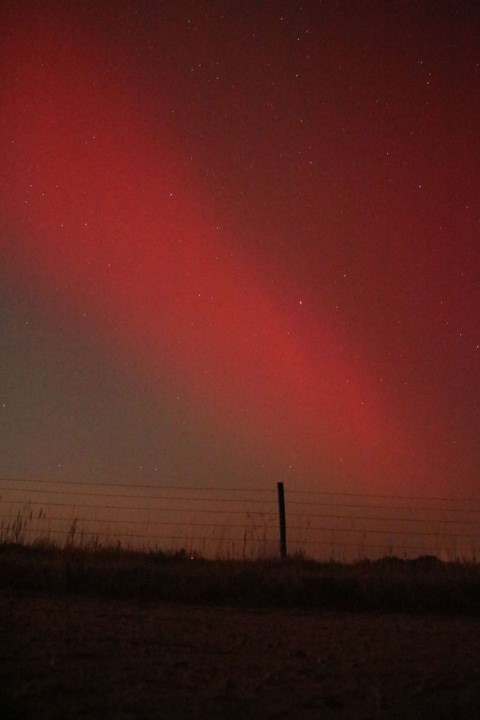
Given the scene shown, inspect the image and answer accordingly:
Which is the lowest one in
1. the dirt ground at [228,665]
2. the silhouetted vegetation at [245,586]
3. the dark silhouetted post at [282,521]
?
the dirt ground at [228,665]

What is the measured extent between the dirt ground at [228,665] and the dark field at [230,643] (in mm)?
14

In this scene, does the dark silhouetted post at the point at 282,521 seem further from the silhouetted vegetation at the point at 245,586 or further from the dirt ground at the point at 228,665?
the dirt ground at the point at 228,665

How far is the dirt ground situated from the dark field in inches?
0.6

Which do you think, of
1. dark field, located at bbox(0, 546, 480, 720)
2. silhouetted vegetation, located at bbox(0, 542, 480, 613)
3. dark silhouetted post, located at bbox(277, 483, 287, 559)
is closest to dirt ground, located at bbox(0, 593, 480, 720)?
dark field, located at bbox(0, 546, 480, 720)

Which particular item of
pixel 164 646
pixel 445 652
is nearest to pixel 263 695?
pixel 164 646

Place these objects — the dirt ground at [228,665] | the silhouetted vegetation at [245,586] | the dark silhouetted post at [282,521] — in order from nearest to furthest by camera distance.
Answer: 1. the dirt ground at [228,665]
2. the silhouetted vegetation at [245,586]
3. the dark silhouetted post at [282,521]

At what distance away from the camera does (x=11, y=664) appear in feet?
15.4

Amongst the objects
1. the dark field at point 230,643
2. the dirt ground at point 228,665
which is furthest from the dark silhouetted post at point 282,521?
the dirt ground at point 228,665

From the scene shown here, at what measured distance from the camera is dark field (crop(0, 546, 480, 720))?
400 cm

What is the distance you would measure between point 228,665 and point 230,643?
2.81 ft

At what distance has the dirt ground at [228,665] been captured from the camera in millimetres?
3908

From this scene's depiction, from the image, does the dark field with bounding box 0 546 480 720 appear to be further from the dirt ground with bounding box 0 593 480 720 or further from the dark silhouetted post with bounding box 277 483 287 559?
the dark silhouetted post with bounding box 277 483 287 559

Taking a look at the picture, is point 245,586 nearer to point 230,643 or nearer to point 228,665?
point 230,643

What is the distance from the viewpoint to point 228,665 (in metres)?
4.95
